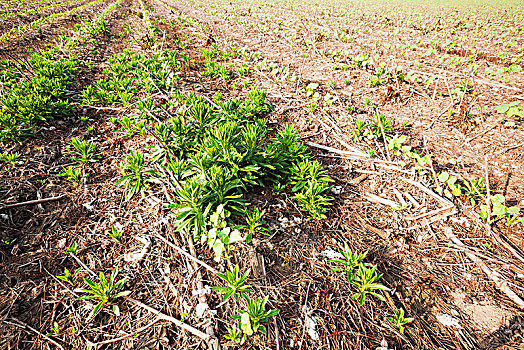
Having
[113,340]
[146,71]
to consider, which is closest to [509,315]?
[113,340]

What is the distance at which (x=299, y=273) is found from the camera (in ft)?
8.05

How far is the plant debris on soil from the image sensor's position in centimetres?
208

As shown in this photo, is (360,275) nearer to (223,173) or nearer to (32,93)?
(223,173)

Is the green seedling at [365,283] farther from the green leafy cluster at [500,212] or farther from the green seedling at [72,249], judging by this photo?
the green seedling at [72,249]

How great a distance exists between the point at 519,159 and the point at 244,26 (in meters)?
13.2

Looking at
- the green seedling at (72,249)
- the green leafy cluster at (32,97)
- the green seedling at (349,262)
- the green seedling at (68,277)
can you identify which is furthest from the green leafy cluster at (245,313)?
the green leafy cluster at (32,97)

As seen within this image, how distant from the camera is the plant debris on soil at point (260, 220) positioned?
208 cm

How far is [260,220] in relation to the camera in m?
2.92

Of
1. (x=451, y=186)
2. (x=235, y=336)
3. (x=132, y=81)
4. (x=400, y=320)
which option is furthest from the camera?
(x=132, y=81)

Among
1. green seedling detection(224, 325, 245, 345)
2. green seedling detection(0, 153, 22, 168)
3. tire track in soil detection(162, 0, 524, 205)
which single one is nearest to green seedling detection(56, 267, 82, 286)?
green seedling detection(224, 325, 245, 345)

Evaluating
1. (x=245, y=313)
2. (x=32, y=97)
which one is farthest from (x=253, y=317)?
(x=32, y=97)

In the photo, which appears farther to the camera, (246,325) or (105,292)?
(105,292)

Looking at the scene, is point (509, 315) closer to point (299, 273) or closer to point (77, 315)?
point (299, 273)

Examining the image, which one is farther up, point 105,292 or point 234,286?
point 234,286
